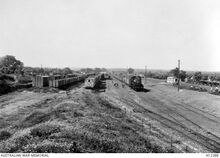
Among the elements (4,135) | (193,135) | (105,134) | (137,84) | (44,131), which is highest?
(137,84)

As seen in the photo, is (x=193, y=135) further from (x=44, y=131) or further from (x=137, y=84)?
(x=137, y=84)

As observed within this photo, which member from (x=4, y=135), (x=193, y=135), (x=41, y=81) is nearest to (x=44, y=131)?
(x=4, y=135)

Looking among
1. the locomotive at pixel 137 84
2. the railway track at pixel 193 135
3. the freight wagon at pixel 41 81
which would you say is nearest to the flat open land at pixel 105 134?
the railway track at pixel 193 135

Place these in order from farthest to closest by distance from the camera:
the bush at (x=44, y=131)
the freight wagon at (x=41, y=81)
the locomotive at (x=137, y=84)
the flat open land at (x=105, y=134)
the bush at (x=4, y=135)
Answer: the locomotive at (x=137, y=84) → the freight wagon at (x=41, y=81) → the bush at (x=4, y=135) → the bush at (x=44, y=131) → the flat open land at (x=105, y=134)

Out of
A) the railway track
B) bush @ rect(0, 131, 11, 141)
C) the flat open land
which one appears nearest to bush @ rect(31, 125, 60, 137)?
the flat open land

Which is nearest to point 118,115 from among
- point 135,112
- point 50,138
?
point 135,112

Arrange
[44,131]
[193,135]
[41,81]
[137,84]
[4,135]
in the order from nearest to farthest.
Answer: [44,131]
[4,135]
[193,135]
[41,81]
[137,84]

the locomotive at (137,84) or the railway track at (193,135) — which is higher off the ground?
the locomotive at (137,84)

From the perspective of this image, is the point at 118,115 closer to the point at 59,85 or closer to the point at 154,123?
the point at 154,123

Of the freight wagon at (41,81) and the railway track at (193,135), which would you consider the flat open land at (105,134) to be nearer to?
the railway track at (193,135)

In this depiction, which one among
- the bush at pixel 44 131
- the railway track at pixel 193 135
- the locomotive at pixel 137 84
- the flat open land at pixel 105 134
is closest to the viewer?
the flat open land at pixel 105 134

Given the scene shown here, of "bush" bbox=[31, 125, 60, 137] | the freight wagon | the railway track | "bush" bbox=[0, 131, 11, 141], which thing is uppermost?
the freight wagon

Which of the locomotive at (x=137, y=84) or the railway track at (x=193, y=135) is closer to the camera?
the railway track at (x=193, y=135)

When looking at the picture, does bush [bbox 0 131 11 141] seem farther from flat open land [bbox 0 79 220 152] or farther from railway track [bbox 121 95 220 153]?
railway track [bbox 121 95 220 153]
